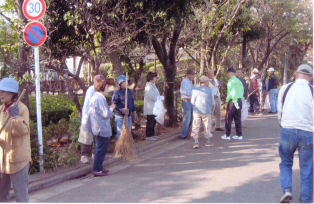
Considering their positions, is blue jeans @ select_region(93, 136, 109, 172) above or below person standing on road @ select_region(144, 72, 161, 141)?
below

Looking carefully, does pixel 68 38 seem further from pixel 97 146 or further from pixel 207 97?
pixel 207 97

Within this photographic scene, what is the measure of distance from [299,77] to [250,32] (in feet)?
39.8

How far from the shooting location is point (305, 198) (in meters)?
4.12

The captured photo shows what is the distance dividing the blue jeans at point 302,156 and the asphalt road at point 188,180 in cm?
30

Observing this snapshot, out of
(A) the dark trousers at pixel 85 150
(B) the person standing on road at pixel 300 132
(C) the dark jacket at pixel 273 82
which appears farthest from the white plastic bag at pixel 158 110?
(C) the dark jacket at pixel 273 82

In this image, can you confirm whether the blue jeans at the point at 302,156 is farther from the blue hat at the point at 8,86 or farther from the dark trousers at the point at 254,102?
the dark trousers at the point at 254,102

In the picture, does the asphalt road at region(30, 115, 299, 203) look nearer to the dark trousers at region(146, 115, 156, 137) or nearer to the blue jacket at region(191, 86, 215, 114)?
the dark trousers at region(146, 115, 156, 137)

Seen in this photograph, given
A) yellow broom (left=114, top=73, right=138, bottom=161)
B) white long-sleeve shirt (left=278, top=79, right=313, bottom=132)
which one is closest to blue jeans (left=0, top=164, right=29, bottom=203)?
yellow broom (left=114, top=73, right=138, bottom=161)

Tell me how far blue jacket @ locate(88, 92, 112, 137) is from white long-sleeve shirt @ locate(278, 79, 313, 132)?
2.78 m

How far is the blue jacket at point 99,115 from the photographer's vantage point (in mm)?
5324

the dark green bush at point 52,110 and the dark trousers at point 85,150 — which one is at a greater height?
the dark green bush at point 52,110

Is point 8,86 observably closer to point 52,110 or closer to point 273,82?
point 52,110

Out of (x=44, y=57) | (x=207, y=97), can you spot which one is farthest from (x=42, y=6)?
(x=207, y=97)

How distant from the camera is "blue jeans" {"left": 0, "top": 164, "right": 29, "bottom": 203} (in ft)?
11.6
